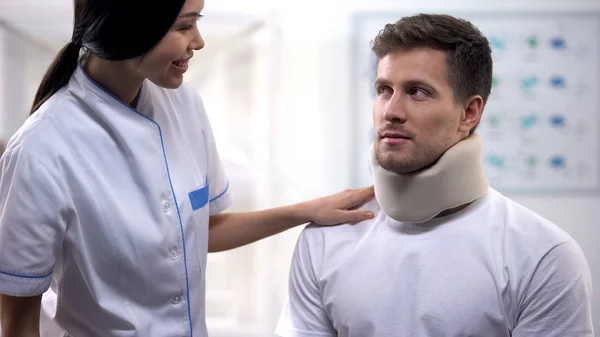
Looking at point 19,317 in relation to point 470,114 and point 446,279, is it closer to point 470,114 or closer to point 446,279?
point 446,279

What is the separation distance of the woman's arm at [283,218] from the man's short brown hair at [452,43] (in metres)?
0.33

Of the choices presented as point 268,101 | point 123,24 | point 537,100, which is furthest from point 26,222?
point 537,100

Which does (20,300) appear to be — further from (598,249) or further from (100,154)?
(598,249)

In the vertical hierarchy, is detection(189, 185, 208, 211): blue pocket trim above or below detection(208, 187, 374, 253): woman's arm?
above

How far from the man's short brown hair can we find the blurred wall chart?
1188 mm

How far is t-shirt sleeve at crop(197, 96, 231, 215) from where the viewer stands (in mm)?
1466

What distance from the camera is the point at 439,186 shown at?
1.32 meters

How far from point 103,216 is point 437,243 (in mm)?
662

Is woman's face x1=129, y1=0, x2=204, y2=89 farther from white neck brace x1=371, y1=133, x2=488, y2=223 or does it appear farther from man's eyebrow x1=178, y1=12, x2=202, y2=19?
white neck brace x1=371, y1=133, x2=488, y2=223

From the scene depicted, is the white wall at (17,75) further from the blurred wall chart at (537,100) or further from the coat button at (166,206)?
the coat button at (166,206)

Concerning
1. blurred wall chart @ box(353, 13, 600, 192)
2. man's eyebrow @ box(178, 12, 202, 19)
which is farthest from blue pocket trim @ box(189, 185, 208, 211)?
blurred wall chart @ box(353, 13, 600, 192)

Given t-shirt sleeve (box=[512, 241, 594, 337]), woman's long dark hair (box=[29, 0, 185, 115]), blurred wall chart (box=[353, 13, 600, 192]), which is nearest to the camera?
woman's long dark hair (box=[29, 0, 185, 115])

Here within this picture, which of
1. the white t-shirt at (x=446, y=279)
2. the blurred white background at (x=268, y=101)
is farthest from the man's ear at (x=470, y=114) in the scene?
the blurred white background at (x=268, y=101)

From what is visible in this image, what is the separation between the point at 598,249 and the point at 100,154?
2.11m
